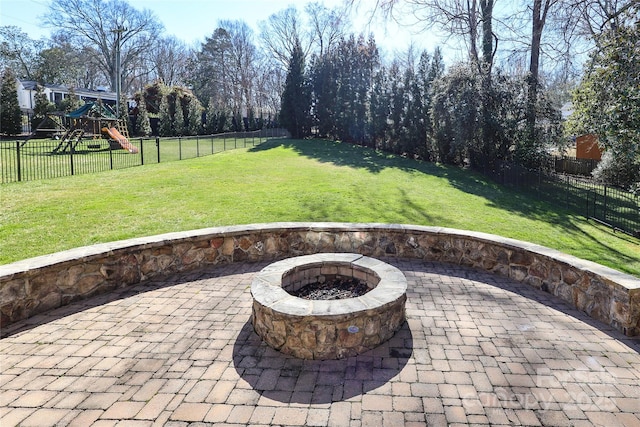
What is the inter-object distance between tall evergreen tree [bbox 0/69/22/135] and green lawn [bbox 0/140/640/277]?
634 inches

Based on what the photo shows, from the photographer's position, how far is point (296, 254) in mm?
5988

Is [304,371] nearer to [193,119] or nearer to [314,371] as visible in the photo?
[314,371]

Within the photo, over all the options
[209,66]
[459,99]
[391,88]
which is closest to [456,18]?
[391,88]

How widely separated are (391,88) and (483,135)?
6.88 m

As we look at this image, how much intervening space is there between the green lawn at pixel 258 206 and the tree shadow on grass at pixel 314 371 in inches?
153

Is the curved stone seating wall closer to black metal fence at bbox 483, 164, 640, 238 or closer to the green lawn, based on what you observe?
the green lawn

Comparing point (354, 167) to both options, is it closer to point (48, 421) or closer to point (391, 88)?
point (391, 88)

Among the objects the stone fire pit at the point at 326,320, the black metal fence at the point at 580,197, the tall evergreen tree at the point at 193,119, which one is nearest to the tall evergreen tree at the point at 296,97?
the tall evergreen tree at the point at 193,119

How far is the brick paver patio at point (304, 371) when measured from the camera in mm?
2586

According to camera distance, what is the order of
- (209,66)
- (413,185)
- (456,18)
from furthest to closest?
(209,66)
(456,18)
(413,185)

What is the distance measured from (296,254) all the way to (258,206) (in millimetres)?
2867

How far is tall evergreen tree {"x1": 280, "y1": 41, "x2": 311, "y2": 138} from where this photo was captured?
84.8ft

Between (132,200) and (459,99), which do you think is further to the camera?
(459,99)

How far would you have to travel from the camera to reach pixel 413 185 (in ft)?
41.5
